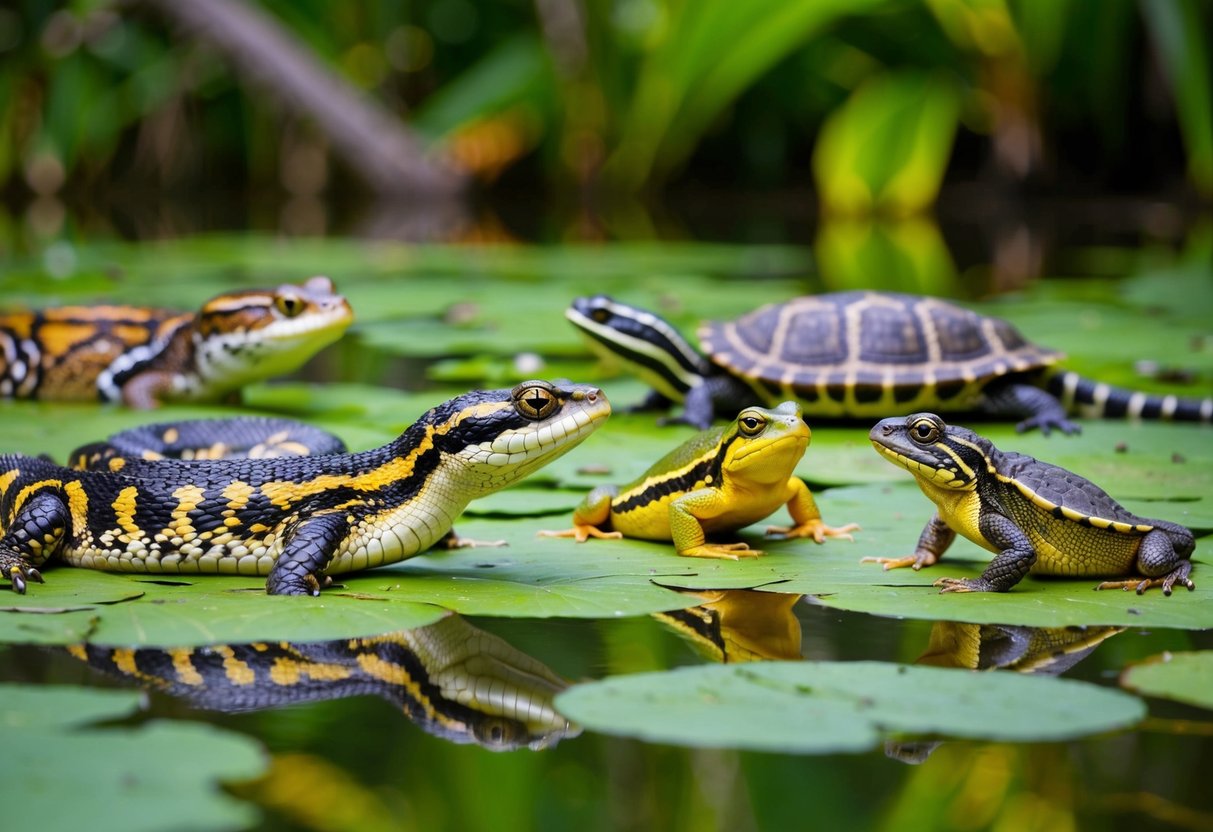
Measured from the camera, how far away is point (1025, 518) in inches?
Answer: 153

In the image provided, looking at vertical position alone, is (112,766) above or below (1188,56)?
below

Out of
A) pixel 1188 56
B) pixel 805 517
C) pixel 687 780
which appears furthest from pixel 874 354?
pixel 1188 56

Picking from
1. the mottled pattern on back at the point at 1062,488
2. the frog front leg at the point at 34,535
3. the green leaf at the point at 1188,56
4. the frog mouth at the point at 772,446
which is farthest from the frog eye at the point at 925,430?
the green leaf at the point at 1188,56

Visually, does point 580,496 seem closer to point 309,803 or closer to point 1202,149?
point 309,803

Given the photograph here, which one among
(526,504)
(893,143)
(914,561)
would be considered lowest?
(526,504)

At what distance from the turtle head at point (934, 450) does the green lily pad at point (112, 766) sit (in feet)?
6.53

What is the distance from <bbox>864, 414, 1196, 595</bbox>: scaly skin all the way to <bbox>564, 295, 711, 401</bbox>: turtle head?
103 inches

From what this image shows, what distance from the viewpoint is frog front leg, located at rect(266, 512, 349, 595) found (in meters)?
3.70

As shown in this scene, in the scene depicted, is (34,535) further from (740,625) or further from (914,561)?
(914,561)

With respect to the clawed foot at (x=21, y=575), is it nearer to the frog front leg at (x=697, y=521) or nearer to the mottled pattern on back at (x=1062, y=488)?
the frog front leg at (x=697, y=521)

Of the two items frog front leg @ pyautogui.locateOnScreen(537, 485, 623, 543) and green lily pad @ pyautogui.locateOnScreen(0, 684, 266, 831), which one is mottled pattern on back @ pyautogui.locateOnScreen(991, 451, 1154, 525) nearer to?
frog front leg @ pyautogui.locateOnScreen(537, 485, 623, 543)

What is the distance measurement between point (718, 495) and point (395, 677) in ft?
4.74

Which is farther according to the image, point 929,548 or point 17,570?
point 929,548

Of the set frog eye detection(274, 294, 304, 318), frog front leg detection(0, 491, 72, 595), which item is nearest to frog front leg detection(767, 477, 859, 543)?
frog front leg detection(0, 491, 72, 595)
